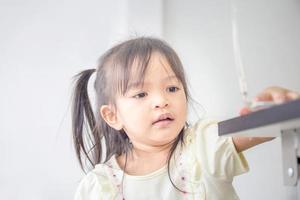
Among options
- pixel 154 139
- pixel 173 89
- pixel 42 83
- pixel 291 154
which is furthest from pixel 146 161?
pixel 42 83

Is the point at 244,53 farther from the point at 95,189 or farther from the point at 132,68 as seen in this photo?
the point at 95,189

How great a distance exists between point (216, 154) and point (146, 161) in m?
0.25

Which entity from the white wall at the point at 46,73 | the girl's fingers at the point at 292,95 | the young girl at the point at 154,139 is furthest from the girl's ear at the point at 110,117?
the girl's fingers at the point at 292,95

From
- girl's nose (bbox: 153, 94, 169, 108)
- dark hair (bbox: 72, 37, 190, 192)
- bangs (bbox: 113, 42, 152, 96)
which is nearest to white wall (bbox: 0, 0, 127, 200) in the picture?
dark hair (bbox: 72, 37, 190, 192)

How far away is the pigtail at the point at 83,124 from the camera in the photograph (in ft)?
3.90

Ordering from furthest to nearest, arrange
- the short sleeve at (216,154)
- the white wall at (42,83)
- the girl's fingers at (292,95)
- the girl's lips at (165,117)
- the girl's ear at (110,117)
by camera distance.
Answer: the white wall at (42,83)
the girl's ear at (110,117)
the girl's lips at (165,117)
the short sleeve at (216,154)
the girl's fingers at (292,95)

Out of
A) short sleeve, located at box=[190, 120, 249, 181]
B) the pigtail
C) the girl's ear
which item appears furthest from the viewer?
the pigtail

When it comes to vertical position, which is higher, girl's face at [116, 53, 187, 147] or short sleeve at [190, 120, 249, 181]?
girl's face at [116, 53, 187, 147]

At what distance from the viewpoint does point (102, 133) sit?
1.17 metres

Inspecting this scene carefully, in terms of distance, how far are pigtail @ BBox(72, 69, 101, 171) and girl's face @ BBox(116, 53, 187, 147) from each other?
0.25m

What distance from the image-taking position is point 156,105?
2.92 feet

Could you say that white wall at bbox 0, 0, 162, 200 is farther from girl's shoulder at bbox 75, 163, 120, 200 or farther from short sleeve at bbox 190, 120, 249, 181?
short sleeve at bbox 190, 120, 249, 181

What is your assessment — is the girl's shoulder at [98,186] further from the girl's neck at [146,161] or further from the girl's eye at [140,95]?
the girl's eye at [140,95]

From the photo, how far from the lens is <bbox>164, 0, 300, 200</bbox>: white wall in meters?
1.49
